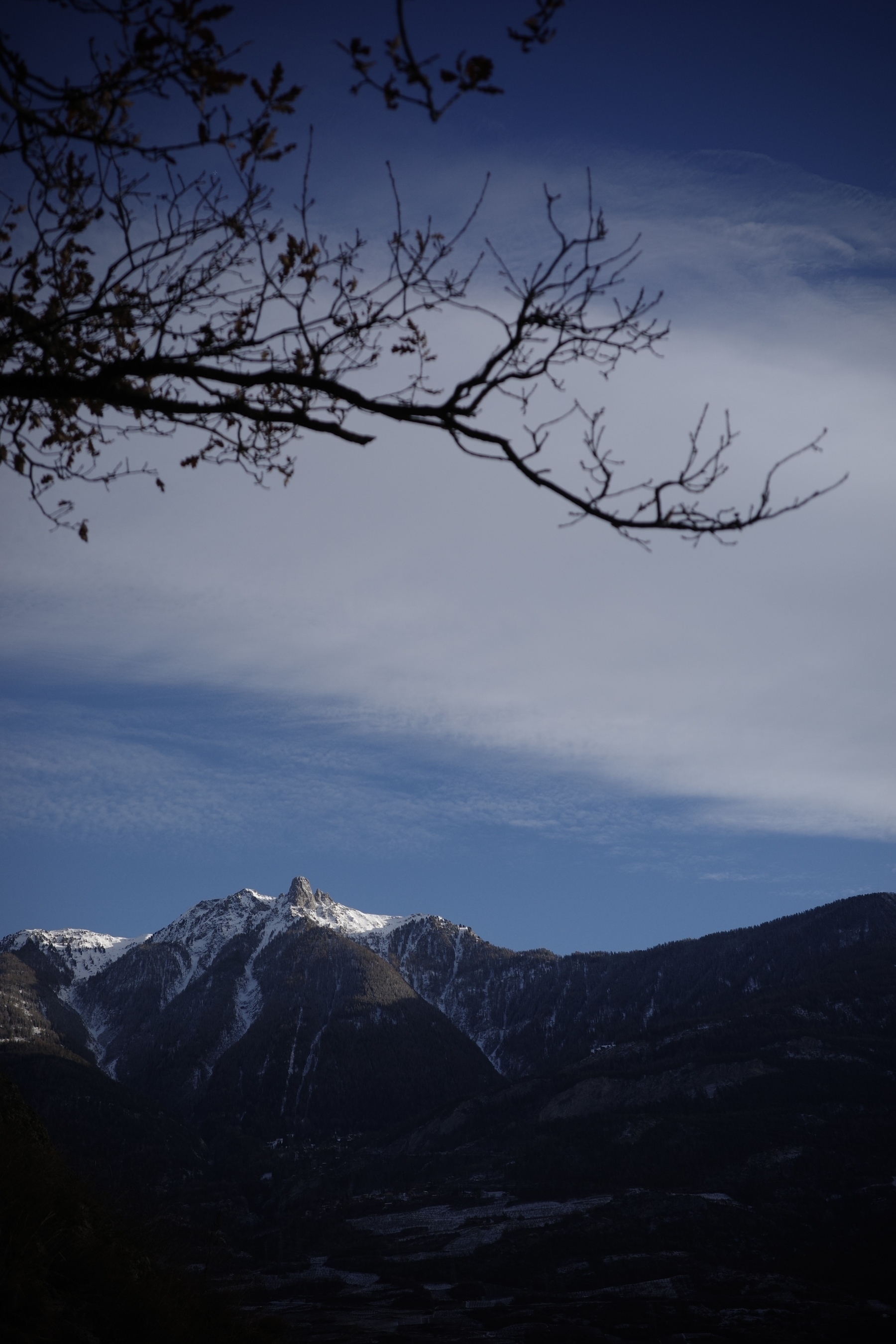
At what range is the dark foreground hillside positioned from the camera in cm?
7781

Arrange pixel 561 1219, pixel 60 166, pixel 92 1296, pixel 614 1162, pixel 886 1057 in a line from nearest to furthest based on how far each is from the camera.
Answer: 1. pixel 60 166
2. pixel 92 1296
3. pixel 561 1219
4. pixel 614 1162
5. pixel 886 1057

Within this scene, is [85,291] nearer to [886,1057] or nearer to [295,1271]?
[295,1271]

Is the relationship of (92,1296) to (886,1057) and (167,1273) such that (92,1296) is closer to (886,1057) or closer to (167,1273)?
(167,1273)

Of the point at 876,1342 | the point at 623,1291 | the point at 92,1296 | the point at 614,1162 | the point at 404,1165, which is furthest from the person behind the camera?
the point at 404,1165

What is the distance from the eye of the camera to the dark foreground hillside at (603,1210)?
77.8 m

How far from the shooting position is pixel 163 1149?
195000mm

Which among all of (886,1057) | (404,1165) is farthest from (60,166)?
(404,1165)

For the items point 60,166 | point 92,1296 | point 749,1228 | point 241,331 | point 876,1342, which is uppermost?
point 60,166

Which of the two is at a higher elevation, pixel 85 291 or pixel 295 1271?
pixel 85 291

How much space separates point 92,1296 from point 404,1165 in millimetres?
209550

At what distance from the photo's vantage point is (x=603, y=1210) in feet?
411

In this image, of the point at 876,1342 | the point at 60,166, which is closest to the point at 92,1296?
the point at 60,166

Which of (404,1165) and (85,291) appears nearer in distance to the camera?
(85,291)

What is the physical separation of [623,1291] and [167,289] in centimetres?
11550
